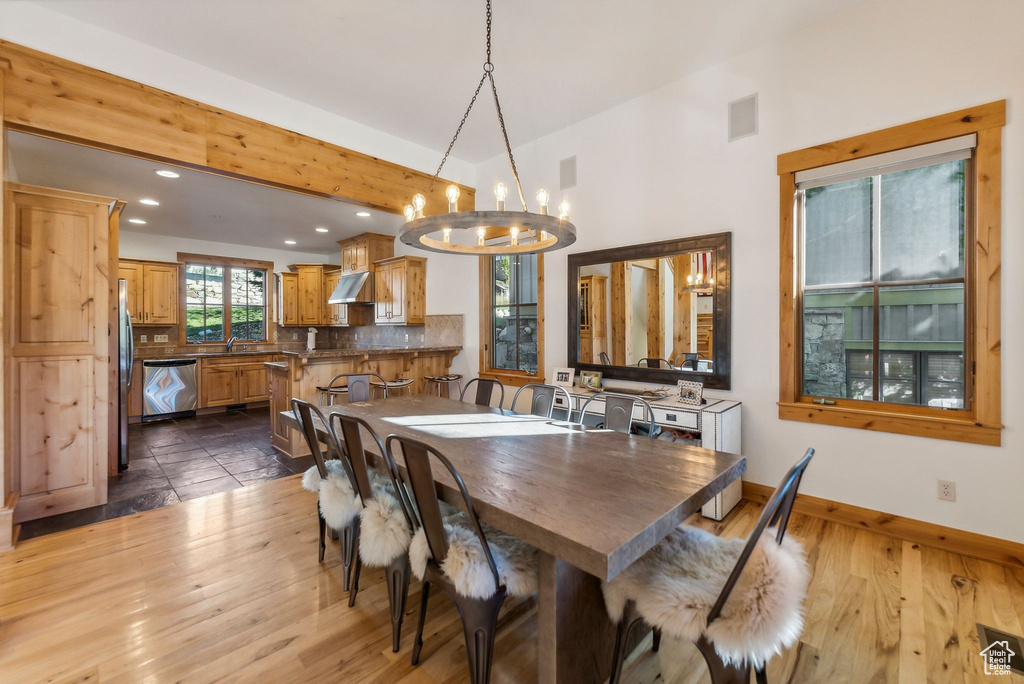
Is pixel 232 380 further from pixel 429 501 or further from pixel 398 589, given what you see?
pixel 429 501

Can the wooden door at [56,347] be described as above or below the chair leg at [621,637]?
above

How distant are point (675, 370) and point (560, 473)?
7.02ft

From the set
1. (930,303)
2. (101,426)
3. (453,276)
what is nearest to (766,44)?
(930,303)

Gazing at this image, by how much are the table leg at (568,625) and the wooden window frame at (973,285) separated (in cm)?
222

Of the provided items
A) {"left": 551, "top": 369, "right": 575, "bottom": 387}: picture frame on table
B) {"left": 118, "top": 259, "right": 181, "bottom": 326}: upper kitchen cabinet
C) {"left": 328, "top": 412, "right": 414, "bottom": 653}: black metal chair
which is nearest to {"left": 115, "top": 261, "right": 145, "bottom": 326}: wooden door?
{"left": 118, "top": 259, "right": 181, "bottom": 326}: upper kitchen cabinet

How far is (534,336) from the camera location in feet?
14.7

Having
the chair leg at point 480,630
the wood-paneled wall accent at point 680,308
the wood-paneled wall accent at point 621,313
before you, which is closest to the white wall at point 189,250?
the wood-paneled wall accent at point 621,313

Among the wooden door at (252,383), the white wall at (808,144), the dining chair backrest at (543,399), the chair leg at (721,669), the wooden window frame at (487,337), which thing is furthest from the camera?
the wooden door at (252,383)

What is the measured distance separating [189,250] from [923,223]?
8.61 metres

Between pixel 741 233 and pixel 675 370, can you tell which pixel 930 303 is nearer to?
pixel 741 233

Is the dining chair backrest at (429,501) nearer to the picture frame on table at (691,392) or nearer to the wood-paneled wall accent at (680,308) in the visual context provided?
the picture frame on table at (691,392)

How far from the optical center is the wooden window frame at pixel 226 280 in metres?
6.66

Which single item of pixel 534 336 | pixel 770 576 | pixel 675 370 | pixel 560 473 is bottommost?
pixel 770 576

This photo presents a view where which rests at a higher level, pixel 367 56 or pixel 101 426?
pixel 367 56
